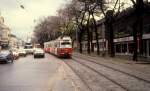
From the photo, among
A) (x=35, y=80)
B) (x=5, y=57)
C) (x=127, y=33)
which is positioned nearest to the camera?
(x=35, y=80)

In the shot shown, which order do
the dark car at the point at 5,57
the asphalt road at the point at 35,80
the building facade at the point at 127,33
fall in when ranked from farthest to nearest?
the building facade at the point at 127,33, the dark car at the point at 5,57, the asphalt road at the point at 35,80

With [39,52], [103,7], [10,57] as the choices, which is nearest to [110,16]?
[103,7]

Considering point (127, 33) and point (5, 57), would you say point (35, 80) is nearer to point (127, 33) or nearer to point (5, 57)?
point (5, 57)

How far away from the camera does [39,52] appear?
59812 millimetres

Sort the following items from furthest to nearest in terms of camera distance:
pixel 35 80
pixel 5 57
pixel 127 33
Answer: pixel 127 33, pixel 5 57, pixel 35 80

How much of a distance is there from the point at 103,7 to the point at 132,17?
279 inches

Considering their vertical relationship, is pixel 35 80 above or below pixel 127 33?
below

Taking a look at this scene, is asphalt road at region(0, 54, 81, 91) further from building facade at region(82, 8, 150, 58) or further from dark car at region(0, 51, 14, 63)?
building facade at region(82, 8, 150, 58)

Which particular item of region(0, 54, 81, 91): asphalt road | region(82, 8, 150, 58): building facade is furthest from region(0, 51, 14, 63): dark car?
region(82, 8, 150, 58): building facade

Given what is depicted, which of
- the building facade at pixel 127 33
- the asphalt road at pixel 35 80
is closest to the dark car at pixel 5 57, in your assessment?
the asphalt road at pixel 35 80

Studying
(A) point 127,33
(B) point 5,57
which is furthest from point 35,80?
(A) point 127,33

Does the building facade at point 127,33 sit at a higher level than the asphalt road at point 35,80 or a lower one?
higher

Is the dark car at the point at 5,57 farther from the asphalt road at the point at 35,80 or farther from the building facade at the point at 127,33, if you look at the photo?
the building facade at the point at 127,33

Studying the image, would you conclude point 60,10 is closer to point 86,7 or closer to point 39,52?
point 86,7
